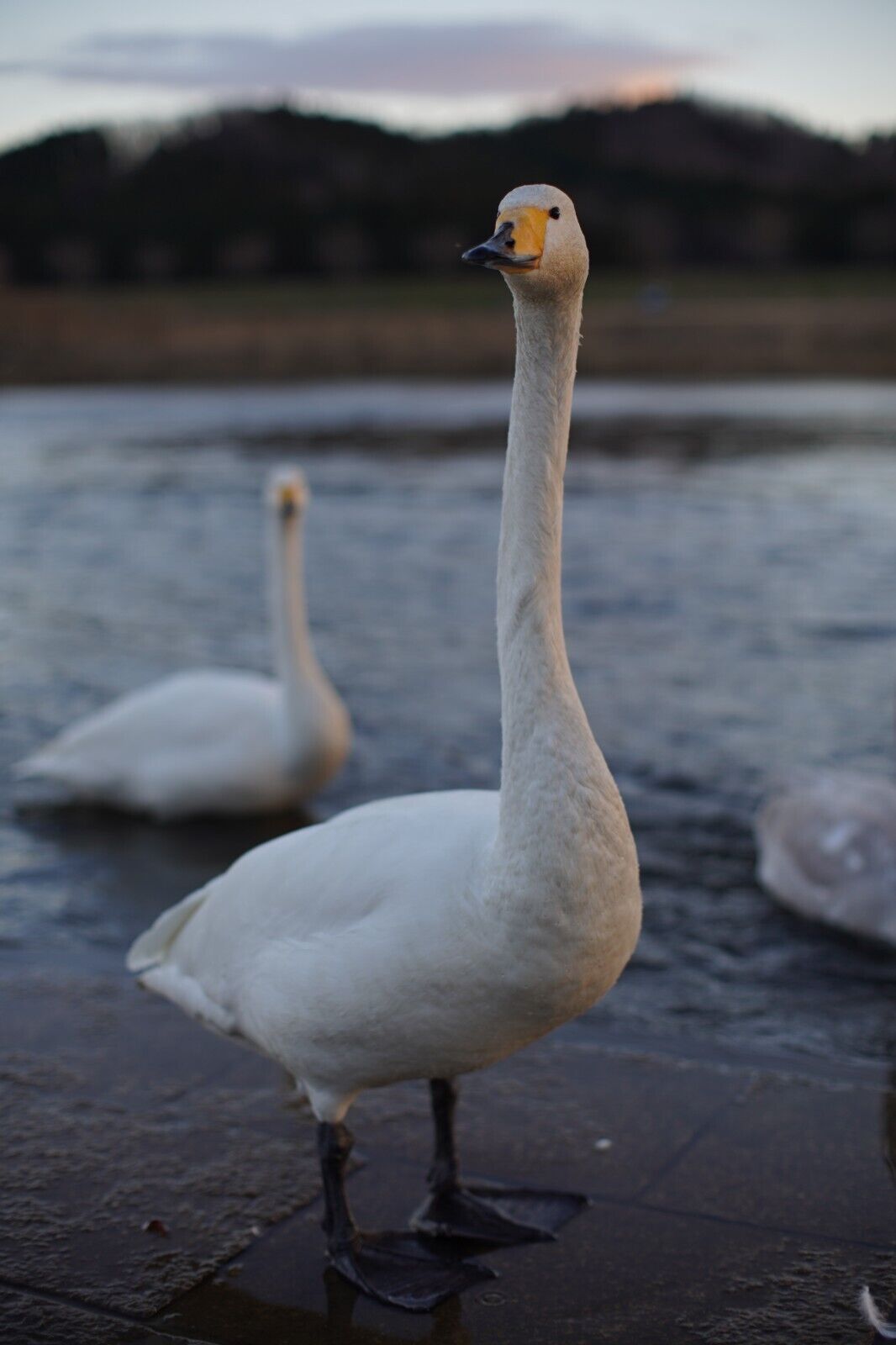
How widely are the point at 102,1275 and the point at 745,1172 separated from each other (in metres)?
1.62

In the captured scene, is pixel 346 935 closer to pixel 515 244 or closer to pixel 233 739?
pixel 515 244

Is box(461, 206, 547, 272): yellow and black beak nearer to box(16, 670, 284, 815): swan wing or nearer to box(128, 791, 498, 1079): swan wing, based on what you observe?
box(128, 791, 498, 1079): swan wing

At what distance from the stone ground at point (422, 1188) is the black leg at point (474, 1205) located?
5cm

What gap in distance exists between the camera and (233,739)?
7.13 m

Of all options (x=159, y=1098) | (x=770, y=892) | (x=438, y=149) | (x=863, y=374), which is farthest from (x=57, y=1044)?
(x=438, y=149)

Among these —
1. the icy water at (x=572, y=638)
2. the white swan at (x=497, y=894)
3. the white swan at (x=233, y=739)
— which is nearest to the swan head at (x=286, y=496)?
the white swan at (x=233, y=739)

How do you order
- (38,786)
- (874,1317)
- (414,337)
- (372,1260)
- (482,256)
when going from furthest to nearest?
(414,337) < (38,786) < (372,1260) < (874,1317) < (482,256)

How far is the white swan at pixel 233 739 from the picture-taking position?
7.02 m

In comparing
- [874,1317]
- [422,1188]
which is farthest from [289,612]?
[874,1317]

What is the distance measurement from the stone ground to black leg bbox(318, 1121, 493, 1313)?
56 millimetres

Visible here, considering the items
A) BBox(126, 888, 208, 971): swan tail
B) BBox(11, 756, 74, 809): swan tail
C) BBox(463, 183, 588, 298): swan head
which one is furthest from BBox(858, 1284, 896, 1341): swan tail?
BBox(11, 756, 74, 809): swan tail

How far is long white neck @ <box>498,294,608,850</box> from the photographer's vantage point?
10.3 feet

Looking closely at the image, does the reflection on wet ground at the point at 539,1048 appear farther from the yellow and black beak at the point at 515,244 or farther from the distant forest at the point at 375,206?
the distant forest at the point at 375,206

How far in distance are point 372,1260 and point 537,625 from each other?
5.09ft
